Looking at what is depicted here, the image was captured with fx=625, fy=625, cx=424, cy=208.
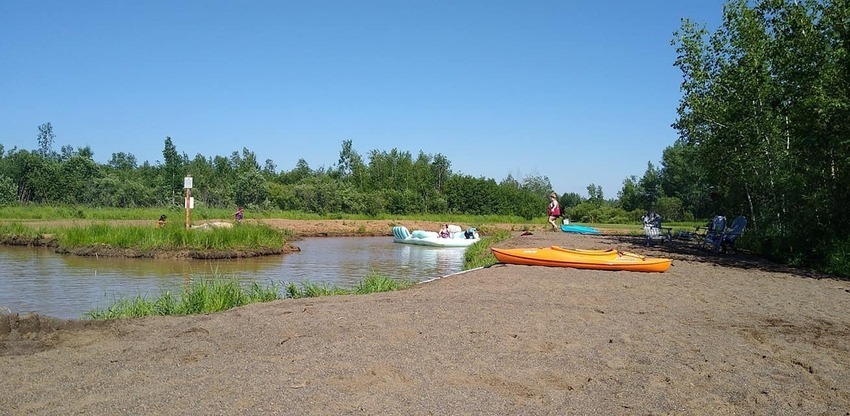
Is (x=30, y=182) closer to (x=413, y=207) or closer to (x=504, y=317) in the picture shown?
(x=413, y=207)

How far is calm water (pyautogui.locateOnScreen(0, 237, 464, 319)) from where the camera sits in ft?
44.1

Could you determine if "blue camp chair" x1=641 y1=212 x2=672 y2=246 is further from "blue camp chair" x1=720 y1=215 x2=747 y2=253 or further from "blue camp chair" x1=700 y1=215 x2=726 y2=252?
"blue camp chair" x1=720 y1=215 x2=747 y2=253

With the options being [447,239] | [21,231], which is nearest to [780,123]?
[447,239]

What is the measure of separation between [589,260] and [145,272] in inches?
514

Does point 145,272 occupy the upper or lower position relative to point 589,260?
lower

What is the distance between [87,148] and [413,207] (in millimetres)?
61857

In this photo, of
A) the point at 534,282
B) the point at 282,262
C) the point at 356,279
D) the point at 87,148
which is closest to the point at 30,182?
the point at 87,148

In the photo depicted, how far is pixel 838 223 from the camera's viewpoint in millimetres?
16062

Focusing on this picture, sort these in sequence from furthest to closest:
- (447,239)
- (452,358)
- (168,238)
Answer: (447,239), (168,238), (452,358)

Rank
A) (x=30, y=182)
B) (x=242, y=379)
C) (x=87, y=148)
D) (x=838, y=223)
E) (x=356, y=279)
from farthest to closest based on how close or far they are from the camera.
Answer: (x=87, y=148) < (x=30, y=182) < (x=356, y=279) < (x=838, y=223) < (x=242, y=379)

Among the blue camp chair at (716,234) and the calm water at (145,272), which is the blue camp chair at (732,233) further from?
the calm water at (145,272)

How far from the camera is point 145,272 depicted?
18828mm

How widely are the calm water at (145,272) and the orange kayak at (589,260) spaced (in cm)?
383

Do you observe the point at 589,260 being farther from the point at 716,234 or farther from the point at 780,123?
the point at 780,123
